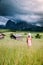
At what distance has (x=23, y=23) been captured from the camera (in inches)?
105

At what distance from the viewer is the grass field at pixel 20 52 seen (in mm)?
2336

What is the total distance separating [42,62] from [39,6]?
3.39ft

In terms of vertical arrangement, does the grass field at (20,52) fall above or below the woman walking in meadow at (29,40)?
below

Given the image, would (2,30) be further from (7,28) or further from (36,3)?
(36,3)

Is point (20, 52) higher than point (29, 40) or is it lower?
lower

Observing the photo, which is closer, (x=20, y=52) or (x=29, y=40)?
(x=20, y=52)

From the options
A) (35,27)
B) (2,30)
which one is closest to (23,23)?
(35,27)

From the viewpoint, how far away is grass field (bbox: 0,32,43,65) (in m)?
2.34

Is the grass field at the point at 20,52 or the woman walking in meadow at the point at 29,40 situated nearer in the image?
the grass field at the point at 20,52

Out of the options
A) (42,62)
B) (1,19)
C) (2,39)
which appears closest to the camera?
(42,62)

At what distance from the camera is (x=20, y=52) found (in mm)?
2484

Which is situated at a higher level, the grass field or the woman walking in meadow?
the woman walking in meadow

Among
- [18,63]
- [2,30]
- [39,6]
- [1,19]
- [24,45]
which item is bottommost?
[18,63]

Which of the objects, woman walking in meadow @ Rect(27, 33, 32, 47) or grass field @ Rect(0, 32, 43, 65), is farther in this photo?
woman walking in meadow @ Rect(27, 33, 32, 47)
